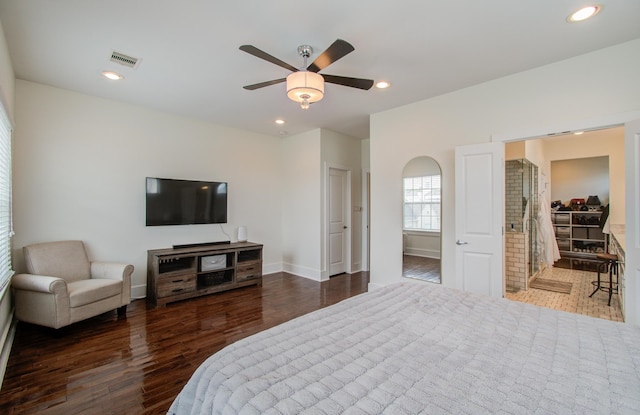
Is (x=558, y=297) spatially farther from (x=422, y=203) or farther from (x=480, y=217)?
(x=422, y=203)

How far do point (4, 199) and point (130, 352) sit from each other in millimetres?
1893

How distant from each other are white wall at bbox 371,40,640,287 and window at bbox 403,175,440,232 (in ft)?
0.38

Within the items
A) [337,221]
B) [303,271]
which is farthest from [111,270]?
[337,221]

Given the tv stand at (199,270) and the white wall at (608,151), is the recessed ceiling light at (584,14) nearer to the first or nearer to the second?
the white wall at (608,151)

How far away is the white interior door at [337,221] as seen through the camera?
18.2 ft

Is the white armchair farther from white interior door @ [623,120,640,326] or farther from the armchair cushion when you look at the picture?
white interior door @ [623,120,640,326]

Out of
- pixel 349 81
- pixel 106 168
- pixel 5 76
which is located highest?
pixel 5 76

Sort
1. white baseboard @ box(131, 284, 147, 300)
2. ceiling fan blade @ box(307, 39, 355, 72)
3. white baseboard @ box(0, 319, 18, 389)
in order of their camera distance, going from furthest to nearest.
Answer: white baseboard @ box(131, 284, 147, 300), white baseboard @ box(0, 319, 18, 389), ceiling fan blade @ box(307, 39, 355, 72)

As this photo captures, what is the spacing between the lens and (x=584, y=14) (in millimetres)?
2146

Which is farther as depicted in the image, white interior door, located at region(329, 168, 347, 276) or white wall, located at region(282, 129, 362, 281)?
white interior door, located at region(329, 168, 347, 276)

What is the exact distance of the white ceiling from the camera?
208 centimetres

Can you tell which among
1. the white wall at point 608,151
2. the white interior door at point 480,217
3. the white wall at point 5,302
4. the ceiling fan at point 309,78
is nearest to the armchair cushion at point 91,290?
the white wall at point 5,302

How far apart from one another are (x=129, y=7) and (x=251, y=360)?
251 centimetres

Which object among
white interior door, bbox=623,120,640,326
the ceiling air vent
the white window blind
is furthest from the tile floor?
the white window blind
